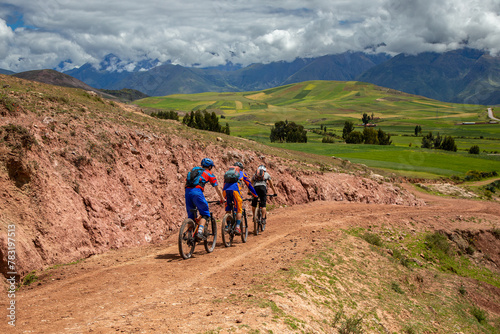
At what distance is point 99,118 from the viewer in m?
18.2

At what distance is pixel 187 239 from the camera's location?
11.0m

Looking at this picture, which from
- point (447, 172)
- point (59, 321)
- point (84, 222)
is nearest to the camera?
point (59, 321)

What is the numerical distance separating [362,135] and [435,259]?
355 ft

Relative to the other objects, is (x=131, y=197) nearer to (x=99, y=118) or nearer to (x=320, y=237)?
(x=99, y=118)

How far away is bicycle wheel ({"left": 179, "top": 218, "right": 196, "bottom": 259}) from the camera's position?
35.3 feet

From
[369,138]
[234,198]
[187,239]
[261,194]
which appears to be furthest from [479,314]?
[369,138]

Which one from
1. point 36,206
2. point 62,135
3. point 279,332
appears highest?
point 62,135

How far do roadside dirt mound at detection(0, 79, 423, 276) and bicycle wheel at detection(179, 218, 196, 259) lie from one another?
375cm

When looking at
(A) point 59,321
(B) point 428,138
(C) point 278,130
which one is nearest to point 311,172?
(A) point 59,321

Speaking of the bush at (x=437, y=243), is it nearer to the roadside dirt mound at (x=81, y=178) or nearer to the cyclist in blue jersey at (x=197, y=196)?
the roadside dirt mound at (x=81, y=178)

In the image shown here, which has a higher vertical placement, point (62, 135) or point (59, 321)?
point (62, 135)

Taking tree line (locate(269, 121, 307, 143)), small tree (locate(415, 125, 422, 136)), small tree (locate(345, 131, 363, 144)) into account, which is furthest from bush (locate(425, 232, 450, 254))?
small tree (locate(415, 125, 422, 136))

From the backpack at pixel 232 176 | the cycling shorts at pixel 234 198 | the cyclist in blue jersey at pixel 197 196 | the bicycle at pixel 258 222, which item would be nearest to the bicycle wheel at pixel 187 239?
the cyclist in blue jersey at pixel 197 196

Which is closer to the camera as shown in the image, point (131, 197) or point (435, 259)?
point (131, 197)
